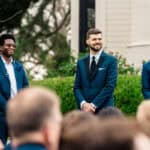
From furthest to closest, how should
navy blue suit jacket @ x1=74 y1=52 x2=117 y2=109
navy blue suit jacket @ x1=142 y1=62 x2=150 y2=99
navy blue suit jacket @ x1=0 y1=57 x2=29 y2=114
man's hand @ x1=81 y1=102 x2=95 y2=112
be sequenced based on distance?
navy blue suit jacket @ x1=74 y1=52 x2=117 y2=109 → navy blue suit jacket @ x1=142 y1=62 x2=150 y2=99 → man's hand @ x1=81 y1=102 x2=95 y2=112 → navy blue suit jacket @ x1=0 y1=57 x2=29 y2=114

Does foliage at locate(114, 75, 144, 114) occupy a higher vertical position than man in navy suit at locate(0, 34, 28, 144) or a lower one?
lower

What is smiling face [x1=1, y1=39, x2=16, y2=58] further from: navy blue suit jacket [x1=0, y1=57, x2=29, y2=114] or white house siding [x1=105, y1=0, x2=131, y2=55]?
white house siding [x1=105, y1=0, x2=131, y2=55]

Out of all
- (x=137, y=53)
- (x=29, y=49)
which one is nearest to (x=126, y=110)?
(x=137, y=53)

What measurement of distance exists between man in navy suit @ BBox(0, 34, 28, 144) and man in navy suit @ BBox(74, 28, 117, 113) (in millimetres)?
1139

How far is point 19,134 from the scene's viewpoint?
4242 mm

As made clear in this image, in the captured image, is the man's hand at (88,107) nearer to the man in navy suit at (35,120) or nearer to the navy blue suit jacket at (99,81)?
the navy blue suit jacket at (99,81)

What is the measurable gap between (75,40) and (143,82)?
13461 millimetres

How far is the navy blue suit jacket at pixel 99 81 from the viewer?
1110 cm

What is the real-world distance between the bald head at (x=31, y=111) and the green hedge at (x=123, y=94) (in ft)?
33.9

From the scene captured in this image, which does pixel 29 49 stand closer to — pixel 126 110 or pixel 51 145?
pixel 126 110

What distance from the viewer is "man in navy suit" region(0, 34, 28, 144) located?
33.2 ft

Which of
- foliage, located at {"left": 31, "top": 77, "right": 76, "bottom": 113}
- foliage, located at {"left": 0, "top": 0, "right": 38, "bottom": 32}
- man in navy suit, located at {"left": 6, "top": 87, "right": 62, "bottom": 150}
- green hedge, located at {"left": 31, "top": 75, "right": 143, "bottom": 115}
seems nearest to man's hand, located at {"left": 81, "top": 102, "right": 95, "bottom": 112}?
green hedge, located at {"left": 31, "top": 75, "right": 143, "bottom": 115}

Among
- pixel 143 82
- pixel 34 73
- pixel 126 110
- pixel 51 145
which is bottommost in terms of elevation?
pixel 34 73

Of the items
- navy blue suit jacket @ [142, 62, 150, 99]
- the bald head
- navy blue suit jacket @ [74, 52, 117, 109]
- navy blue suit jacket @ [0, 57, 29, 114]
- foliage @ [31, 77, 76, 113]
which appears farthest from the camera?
foliage @ [31, 77, 76, 113]
